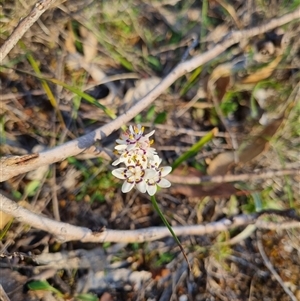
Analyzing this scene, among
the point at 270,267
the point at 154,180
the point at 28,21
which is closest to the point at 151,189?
the point at 154,180

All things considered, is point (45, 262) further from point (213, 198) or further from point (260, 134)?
point (260, 134)

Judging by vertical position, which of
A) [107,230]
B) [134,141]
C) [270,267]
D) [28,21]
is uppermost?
[28,21]

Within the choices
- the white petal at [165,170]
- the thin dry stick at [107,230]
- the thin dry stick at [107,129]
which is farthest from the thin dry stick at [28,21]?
the white petal at [165,170]

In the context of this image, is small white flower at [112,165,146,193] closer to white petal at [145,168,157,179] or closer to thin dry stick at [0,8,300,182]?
white petal at [145,168,157,179]

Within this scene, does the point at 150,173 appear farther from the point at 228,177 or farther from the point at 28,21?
the point at 228,177

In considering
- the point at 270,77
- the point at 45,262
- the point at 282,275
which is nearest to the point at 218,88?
the point at 270,77
